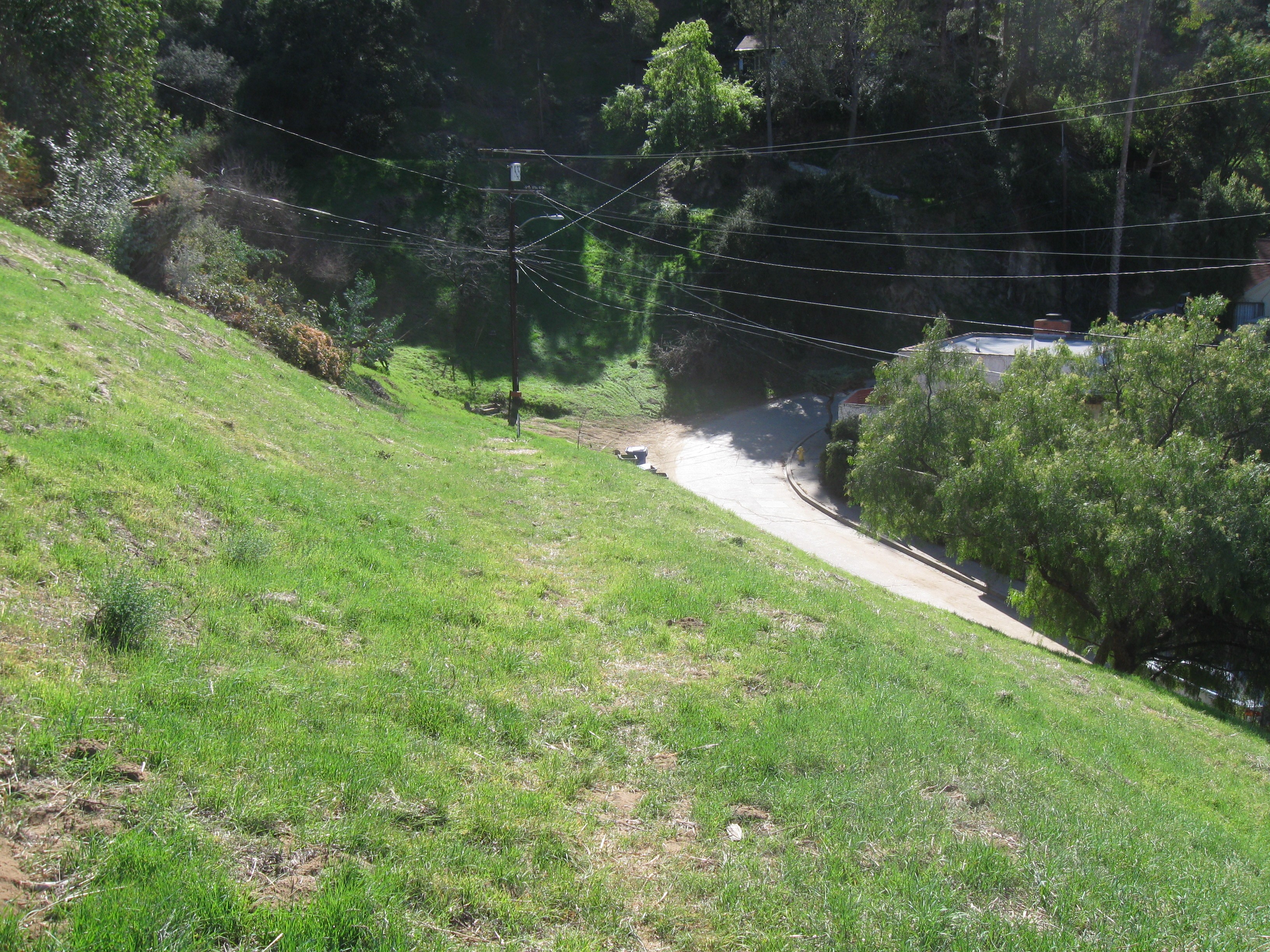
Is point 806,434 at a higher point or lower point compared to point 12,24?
lower

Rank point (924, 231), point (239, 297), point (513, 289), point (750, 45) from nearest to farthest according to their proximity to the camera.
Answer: point (239, 297) → point (513, 289) → point (924, 231) → point (750, 45)

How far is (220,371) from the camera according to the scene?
14711mm

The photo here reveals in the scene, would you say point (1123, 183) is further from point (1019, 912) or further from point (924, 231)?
point (1019, 912)

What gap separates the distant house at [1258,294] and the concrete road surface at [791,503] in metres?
27.4

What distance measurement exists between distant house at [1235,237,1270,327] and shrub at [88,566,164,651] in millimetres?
58102

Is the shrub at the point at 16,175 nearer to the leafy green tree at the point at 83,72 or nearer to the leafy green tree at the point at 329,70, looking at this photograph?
the leafy green tree at the point at 83,72

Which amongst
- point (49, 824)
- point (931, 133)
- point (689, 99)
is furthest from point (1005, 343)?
point (49, 824)

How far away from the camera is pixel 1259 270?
52469 mm

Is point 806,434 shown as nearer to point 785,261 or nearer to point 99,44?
point 785,261

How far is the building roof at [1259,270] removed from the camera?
5159 cm

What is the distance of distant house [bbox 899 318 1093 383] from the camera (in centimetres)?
2838

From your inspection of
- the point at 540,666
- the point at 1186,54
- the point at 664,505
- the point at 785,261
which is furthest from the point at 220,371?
the point at 1186,54

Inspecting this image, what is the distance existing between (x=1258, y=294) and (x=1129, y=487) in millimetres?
47185

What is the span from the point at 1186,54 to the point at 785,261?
41.4 metres
